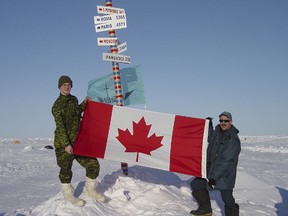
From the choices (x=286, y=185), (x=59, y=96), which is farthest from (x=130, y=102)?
(x=286, y=185)

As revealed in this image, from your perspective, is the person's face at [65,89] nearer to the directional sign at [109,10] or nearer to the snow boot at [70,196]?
the snow boot at [70,196]

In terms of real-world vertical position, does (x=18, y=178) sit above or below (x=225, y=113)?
Result: below

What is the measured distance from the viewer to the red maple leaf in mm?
6312

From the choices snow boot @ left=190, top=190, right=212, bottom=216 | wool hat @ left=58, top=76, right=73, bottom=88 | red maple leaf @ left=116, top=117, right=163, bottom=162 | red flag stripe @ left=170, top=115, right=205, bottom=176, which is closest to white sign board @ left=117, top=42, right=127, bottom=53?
red maple leaf @ left=116, top=117, right=163, bottom=162

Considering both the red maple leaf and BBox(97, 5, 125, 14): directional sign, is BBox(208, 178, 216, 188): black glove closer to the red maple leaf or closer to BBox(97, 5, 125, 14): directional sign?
the red maple leaf

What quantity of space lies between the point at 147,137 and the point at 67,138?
168cm

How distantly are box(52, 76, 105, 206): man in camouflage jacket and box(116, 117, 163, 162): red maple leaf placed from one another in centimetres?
82

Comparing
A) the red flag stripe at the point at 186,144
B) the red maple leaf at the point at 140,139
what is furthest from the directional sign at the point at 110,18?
the red flag stripe at the point at 186,144

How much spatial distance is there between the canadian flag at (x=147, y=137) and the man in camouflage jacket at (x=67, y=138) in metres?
0.36

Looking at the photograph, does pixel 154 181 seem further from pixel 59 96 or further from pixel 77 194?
pixel 59 96

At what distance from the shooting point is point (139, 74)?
8047 millimetres

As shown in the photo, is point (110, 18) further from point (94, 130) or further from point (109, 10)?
point (94, 130)

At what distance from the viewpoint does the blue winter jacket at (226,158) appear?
5.20 meters

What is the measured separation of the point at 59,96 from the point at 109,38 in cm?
258
